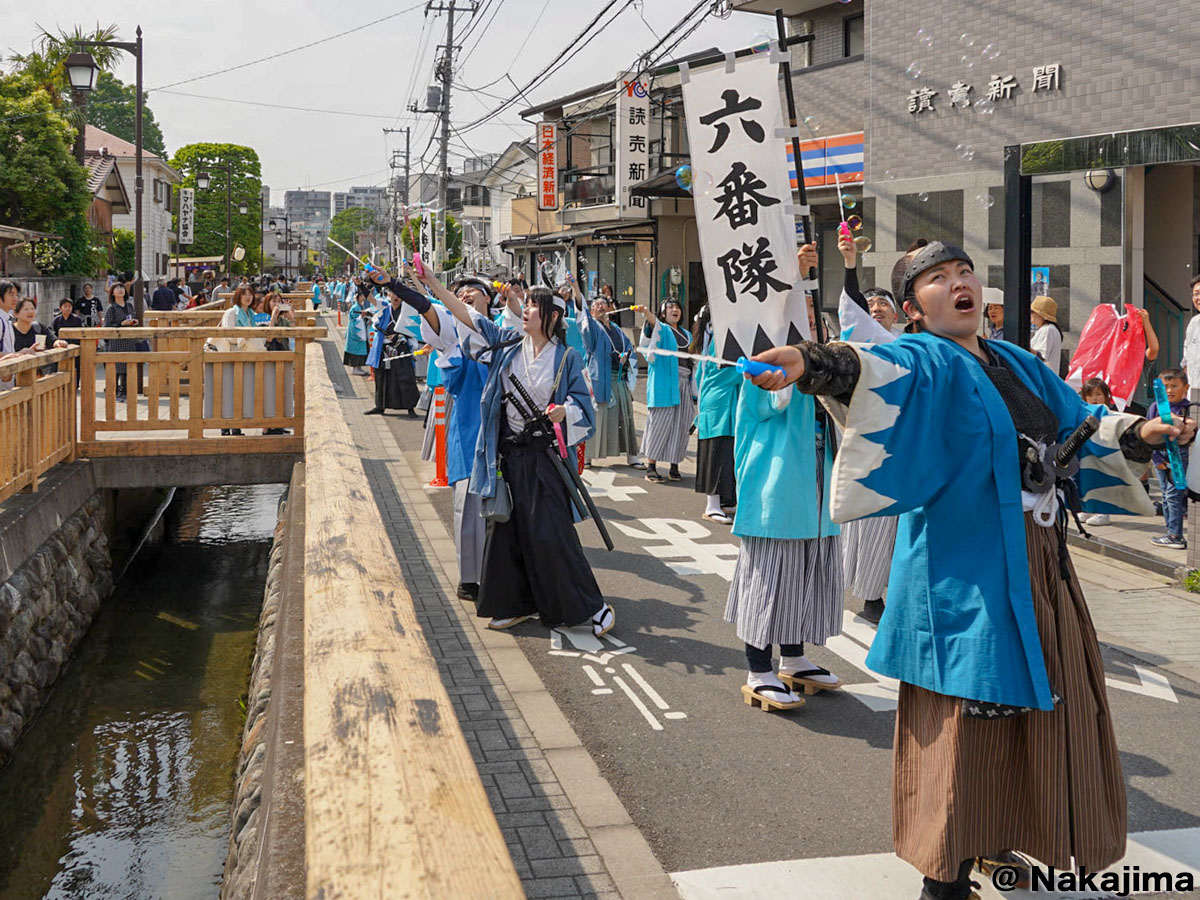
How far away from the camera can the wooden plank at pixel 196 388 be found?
33.9ft

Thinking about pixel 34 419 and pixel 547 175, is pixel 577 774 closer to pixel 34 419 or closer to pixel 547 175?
pixel 34 419

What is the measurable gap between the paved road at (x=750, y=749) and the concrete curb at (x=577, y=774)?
7cm

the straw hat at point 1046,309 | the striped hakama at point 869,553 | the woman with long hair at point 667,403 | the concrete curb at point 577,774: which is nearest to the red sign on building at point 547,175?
the woman with long hair at point 667,403

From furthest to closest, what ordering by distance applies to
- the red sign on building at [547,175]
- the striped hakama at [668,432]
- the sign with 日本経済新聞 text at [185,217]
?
the sign with 日本経済新聞 text at [185,217]
the red sign on building at [547,175]
the striped hakama at [668,432]

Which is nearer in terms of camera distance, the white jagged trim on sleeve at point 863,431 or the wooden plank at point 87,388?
the white jagged trim on sleeve at point 863,431

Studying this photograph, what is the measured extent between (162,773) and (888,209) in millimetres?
11077

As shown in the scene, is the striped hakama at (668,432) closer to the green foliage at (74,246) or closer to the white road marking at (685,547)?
the white road marking at (685,547)

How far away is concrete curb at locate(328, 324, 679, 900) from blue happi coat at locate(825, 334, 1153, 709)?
1.13 meters

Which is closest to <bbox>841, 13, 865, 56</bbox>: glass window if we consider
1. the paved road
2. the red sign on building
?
the paved road

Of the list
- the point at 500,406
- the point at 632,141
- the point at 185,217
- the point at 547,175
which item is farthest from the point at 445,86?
the point at 500,406

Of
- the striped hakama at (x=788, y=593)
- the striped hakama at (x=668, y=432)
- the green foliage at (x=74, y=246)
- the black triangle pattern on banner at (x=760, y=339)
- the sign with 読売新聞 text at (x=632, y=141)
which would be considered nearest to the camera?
the black triangle pattern on banner at (x=760, y=339)

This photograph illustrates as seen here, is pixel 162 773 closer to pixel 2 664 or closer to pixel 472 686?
A: pixel 2 664

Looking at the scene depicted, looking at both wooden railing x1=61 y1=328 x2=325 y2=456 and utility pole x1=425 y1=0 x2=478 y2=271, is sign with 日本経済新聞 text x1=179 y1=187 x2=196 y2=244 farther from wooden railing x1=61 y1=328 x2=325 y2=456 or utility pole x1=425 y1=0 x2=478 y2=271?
wooden railing x1=61 y1=328 x2=325 y2=456

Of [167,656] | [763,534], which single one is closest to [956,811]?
[763,534]
